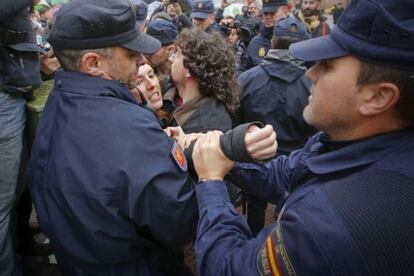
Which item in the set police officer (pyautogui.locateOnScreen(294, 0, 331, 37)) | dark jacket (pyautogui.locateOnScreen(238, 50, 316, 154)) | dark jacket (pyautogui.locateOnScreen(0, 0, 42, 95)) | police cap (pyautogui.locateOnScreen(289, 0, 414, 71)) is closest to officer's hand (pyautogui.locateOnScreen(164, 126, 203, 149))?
police cap (pyautogui.locateOnScreen(289, 0, 414, 71))

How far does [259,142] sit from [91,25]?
889mm

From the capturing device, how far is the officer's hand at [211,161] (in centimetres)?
154

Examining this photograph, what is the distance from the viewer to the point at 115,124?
1.52 meters

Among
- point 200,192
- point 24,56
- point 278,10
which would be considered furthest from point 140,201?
point 278,10

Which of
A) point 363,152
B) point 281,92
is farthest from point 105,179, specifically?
point 281,92

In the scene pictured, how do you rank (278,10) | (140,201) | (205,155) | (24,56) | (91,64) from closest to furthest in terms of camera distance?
1. (140,201)
2. (205,155)
3. (91,64)
4. (24,56)
5. (278,10)

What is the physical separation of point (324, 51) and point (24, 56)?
6.26ft

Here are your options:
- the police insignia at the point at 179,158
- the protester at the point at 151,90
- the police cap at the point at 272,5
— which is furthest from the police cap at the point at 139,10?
the police insignia at the point at 179,158

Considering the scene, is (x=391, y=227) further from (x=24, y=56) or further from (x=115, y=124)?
(x=24, y=56)

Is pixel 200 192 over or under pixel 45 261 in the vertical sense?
over

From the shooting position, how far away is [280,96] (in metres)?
3.05

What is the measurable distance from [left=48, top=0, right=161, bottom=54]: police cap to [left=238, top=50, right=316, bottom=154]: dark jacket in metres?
1.65

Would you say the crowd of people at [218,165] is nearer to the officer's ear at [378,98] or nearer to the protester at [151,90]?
the officer's ear at [378,98]

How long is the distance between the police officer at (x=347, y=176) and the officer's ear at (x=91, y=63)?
0.61 m
